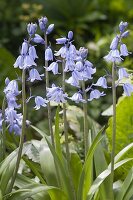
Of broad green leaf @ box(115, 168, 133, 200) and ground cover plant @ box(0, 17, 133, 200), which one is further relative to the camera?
broad green leaf @ box(115, 168, 133, 200)

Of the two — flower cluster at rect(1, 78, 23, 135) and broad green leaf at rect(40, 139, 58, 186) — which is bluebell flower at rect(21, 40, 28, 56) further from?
broad green leaf at rect(40, 139, 58, 186)

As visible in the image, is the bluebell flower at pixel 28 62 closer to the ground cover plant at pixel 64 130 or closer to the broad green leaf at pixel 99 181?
the ground cover plant at pixel 64 130

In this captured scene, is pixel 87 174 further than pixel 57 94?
Yes

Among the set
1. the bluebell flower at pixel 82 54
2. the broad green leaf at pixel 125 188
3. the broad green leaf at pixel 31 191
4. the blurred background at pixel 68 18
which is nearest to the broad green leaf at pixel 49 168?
the broad green leaf at pixel 31 191

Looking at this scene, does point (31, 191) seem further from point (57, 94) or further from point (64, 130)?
point (57, 94)

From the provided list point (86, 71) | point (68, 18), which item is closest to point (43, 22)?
point (86, 71)

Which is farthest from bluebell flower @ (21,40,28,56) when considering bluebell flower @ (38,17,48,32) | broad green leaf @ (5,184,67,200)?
broad green leaf @ (5,184,67,200)

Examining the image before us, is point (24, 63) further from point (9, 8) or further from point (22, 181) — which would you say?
point (9, 8)

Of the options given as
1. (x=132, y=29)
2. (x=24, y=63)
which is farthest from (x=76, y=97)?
(x=132, y=29)
